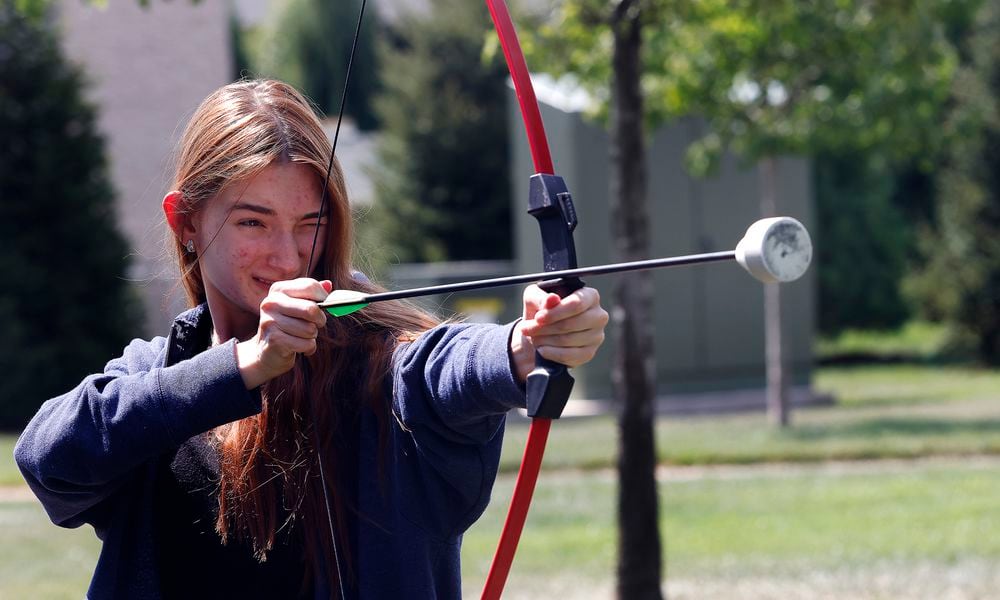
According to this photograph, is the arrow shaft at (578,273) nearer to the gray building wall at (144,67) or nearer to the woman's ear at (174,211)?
the woman's ear at (174,211)

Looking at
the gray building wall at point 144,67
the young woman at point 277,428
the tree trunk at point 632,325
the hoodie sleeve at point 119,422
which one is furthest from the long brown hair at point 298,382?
the gray building wall at point 144,67

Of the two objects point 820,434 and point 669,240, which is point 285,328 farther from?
point 669,240

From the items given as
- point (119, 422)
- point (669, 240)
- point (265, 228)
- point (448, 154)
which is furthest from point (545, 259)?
point (448, 154)

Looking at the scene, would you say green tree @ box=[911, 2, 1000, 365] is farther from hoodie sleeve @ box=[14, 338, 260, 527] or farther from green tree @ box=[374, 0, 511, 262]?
hoodie sleeve @ box=[14, 338, 260, 527]

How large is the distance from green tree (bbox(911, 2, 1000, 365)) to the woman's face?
1909cm

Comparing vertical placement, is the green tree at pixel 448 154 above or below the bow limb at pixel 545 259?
→ above

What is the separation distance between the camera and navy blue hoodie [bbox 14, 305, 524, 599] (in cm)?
172

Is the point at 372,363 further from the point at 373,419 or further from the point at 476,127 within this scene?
the point at 476,127

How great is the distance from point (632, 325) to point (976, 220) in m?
17.2

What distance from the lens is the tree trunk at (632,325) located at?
474 cm

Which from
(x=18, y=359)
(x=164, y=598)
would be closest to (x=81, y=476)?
(x=164, y=598)

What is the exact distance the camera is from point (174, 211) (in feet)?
6.90

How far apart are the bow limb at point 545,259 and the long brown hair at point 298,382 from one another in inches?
9.2

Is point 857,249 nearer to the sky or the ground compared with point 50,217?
nearer to the ground
